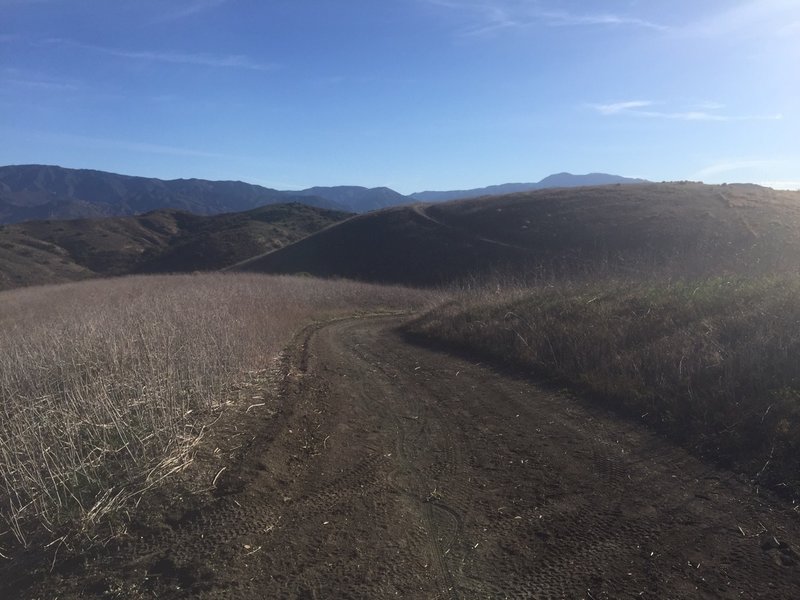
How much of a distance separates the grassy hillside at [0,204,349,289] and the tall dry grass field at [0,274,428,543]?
6348 cm

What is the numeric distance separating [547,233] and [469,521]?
41.2m

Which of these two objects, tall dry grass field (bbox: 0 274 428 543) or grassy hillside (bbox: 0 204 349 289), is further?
grassy hillside (bbox: 0 204 349 289)

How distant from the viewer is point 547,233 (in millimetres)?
43812

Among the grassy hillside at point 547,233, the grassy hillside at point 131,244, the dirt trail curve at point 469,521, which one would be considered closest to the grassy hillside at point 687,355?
Answer: the dirt trail curve at point 469,521

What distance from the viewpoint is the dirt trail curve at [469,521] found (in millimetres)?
3674

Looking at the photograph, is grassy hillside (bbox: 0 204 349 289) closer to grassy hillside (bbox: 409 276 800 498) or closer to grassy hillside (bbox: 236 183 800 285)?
grassy hillside (bbox: 236 183 800 285)

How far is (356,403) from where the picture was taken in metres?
8.06

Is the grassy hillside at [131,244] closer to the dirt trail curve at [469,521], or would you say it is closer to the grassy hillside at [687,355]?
the grassy hillside at [687,355]

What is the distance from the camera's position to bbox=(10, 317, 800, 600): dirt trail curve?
3674 millimetres

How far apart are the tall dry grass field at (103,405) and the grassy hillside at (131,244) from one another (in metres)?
63.5

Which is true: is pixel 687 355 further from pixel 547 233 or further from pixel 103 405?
pixel 547 233

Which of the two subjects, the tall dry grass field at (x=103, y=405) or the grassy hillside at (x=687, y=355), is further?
the grassy hillside at (x=687, y=355)

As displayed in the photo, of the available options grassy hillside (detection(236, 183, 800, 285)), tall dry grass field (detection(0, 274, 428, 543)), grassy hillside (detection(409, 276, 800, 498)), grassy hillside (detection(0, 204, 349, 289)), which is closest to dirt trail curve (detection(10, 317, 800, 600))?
grassy hillside (detection(409, 276, 800, 498))

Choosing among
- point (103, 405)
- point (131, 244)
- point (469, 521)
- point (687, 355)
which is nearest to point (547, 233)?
point (687, 355)
